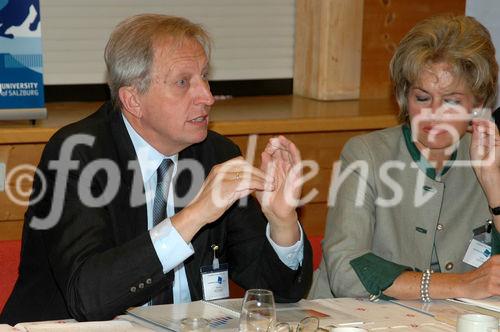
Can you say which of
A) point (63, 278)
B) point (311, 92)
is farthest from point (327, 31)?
point (63, 278)

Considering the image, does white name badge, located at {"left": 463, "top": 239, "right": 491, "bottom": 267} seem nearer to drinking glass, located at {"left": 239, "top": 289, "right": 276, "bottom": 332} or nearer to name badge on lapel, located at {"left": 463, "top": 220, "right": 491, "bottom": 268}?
name badge on lapel, located at {"left": 463, "top": 220, "right": 491, "bottom": 268}

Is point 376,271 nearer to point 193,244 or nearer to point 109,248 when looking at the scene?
point 193,244

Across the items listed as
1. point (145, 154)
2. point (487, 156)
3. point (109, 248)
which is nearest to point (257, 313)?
point (109, 248)

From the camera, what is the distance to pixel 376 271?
2.88 m

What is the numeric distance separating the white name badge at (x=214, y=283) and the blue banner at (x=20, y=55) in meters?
1.50

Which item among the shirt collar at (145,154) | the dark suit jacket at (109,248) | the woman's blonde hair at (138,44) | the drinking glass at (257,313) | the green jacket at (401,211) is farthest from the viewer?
the green jacket at (401,211)

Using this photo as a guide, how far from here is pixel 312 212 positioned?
4.54m

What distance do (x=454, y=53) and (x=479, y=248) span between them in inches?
26.7

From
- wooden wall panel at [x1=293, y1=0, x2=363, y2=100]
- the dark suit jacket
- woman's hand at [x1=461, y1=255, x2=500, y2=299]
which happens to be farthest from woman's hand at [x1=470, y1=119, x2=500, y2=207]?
wooden wall panel at [x1=293, y1=0, x2=363, y2=100]

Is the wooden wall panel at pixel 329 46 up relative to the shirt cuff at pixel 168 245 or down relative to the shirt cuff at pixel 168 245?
up

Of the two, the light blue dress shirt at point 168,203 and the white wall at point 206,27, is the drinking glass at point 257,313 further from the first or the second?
the white wall at point 206,27

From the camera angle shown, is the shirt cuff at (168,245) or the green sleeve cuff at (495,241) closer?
the shirt cuff at (168,245)

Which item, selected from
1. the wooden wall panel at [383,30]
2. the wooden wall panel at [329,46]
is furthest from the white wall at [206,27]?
the wooden wall panel at [383,30]

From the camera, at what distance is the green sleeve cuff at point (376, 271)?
2.85m
